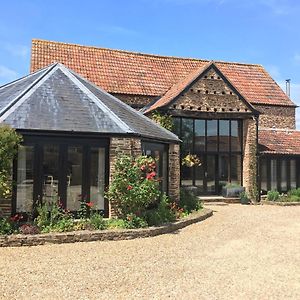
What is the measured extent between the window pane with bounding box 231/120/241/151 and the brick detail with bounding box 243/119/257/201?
458 mm

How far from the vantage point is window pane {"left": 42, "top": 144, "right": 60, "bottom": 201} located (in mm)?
11656

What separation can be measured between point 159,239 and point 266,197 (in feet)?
42.9

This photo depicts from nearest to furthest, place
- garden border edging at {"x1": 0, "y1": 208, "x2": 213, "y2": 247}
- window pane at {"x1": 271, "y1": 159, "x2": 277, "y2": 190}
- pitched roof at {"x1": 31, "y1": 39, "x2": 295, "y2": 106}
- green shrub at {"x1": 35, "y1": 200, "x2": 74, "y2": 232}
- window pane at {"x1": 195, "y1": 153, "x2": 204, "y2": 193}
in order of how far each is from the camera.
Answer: garden border edging at {"x1": 0, "y1": 208, "x2": 213, "y2": 247} < green shrub at {"x1": 35, "y1": 200, "x2": 74, "y2": 232} < window pane at {"x1": 195, "y1": 153, "x2": 204, "y2": 193} < window pane at {"x1": 271, "y1": 159, "x2": 277, "y2": 190} < pitched roof at {"x1": 31, "y1": 39, "x2": 295, "y2": 106}

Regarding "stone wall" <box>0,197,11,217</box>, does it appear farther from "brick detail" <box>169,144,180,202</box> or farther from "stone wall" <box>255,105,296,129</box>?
"stone wall" <box>255,105,296,129</box>

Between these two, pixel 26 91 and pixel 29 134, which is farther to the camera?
pixel 26 91

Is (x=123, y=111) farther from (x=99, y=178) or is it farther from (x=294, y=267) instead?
(x=294, y=267)

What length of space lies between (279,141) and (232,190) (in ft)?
17.0

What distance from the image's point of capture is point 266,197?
21875mm

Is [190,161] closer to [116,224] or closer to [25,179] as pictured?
[116,224]

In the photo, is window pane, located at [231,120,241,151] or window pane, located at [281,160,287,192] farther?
window pane, located at [281,160,287,192]

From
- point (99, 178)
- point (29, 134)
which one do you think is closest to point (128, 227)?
point (99, 178)

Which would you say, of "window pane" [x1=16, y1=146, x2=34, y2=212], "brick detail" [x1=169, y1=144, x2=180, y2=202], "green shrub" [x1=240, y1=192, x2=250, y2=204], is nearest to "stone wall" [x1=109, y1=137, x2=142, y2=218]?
"window pane" [x1=16, y1=146, x2=34, y2=212]

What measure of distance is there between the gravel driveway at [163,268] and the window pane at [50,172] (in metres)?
2.45

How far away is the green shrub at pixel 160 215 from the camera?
38.8 feet
